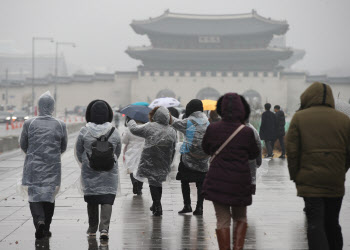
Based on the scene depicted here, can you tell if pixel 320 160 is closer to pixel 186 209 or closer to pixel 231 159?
pixel 231 159

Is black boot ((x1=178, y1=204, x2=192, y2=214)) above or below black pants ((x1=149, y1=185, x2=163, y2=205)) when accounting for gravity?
below

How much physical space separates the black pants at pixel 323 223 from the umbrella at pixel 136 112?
4654 mm

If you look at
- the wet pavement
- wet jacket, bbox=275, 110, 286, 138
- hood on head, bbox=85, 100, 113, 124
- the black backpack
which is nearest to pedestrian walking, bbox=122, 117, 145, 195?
the wet pavement

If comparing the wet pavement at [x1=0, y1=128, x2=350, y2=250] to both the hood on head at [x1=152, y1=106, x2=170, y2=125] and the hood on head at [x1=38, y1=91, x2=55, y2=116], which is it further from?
the hood on head at [x1=152, y1=106, x2=170, y2=125]

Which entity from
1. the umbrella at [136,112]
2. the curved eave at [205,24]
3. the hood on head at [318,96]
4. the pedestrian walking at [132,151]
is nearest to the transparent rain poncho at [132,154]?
the pedestrian walking at [132,151]

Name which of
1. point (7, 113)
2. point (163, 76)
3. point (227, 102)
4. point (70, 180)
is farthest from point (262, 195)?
point (163, 76)

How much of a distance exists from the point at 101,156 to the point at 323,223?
2559 mm

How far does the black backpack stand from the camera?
23.2 ft

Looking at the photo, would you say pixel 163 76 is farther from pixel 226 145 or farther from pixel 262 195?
pixel 226 145

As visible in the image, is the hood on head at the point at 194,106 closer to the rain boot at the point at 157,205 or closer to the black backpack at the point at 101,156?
the rain boot at the point at 157,205

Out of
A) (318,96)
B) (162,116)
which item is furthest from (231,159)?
(162,116)

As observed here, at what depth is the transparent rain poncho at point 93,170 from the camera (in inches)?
283

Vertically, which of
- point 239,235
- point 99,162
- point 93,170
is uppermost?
point 99,162

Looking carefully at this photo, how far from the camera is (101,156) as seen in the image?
7.09 metres
